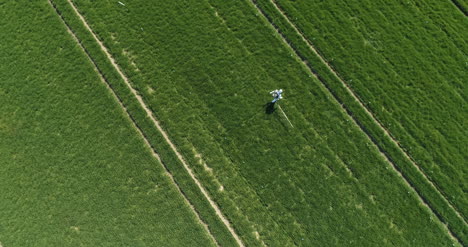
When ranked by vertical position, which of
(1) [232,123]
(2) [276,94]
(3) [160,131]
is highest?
(3) [160,131]

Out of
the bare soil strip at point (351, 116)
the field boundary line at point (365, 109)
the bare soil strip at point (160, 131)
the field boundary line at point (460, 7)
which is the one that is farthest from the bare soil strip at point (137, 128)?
the field boundary line at point (460, 7)

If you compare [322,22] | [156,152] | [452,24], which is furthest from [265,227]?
[452,24]

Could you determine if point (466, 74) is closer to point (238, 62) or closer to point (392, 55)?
point (392, 55)

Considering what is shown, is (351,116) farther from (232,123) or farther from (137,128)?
(137,128)

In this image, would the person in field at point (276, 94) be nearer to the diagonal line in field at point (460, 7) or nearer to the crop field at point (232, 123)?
the crop field at point (232, 123)

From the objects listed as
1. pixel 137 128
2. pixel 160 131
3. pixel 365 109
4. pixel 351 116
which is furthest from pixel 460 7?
pixel 137 128

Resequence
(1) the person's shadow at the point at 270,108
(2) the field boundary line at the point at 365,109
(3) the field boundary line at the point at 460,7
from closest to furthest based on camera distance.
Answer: (2) the field boundary line at the point at 365,109 → (1) the person's shadow at the point at 270,108 → (3) the field boundary line at the point at 460,7
